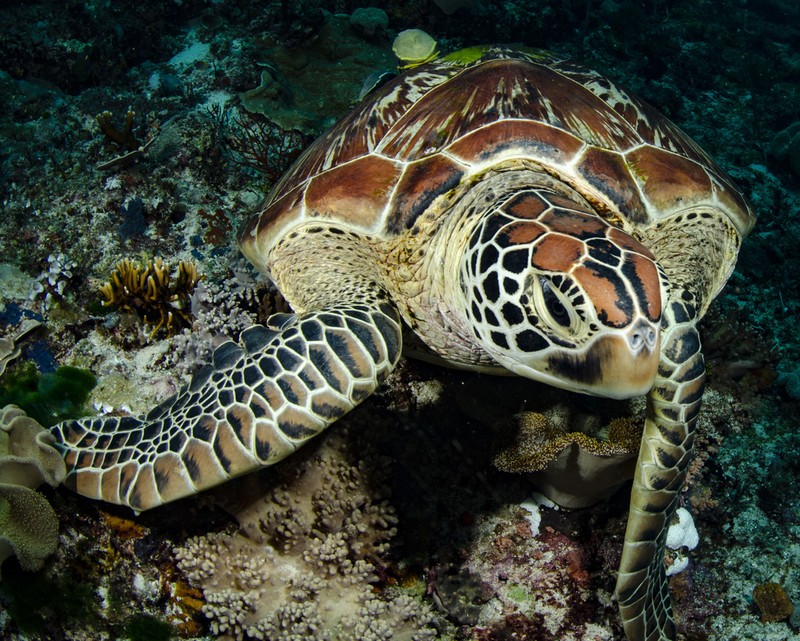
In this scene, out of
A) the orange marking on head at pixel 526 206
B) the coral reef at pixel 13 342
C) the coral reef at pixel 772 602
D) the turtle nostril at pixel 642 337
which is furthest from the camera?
the coral reef at pixel 13 342

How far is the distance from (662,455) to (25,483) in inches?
93.3

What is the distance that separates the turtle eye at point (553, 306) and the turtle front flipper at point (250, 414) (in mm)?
618

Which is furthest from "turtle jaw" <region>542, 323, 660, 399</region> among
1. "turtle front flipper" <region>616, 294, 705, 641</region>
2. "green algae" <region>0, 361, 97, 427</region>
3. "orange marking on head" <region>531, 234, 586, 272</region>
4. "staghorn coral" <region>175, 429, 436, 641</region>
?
"green algae" <region>0, 361, 97, 427</region>

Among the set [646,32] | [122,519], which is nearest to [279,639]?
[122,519]

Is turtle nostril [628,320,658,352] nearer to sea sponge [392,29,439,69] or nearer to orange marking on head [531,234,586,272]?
orange marking on head [531,234,586,272]

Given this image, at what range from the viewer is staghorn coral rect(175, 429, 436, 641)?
2.08m

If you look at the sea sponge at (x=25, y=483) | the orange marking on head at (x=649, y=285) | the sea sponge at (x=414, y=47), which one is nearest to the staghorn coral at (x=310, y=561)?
the sea sponge at (x=25, y=483)

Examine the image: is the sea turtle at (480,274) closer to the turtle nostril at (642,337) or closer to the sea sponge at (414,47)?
the turtle nostril at (642,337)

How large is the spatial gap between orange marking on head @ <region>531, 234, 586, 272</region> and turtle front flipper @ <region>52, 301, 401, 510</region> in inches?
25.7

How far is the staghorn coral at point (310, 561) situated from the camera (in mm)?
2084

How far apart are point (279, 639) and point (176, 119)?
3613mm

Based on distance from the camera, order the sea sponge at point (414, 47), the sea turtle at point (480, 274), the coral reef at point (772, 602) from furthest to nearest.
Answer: the sea sponge at point (414, 47) → the coral reef at point (772, 602) → the sea turtle at point (480, 274)

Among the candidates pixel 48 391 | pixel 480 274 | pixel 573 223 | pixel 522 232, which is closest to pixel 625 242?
pixel 573 223

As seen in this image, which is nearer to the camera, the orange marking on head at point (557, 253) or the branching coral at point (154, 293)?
the orange marking on head at point (557, 253)
